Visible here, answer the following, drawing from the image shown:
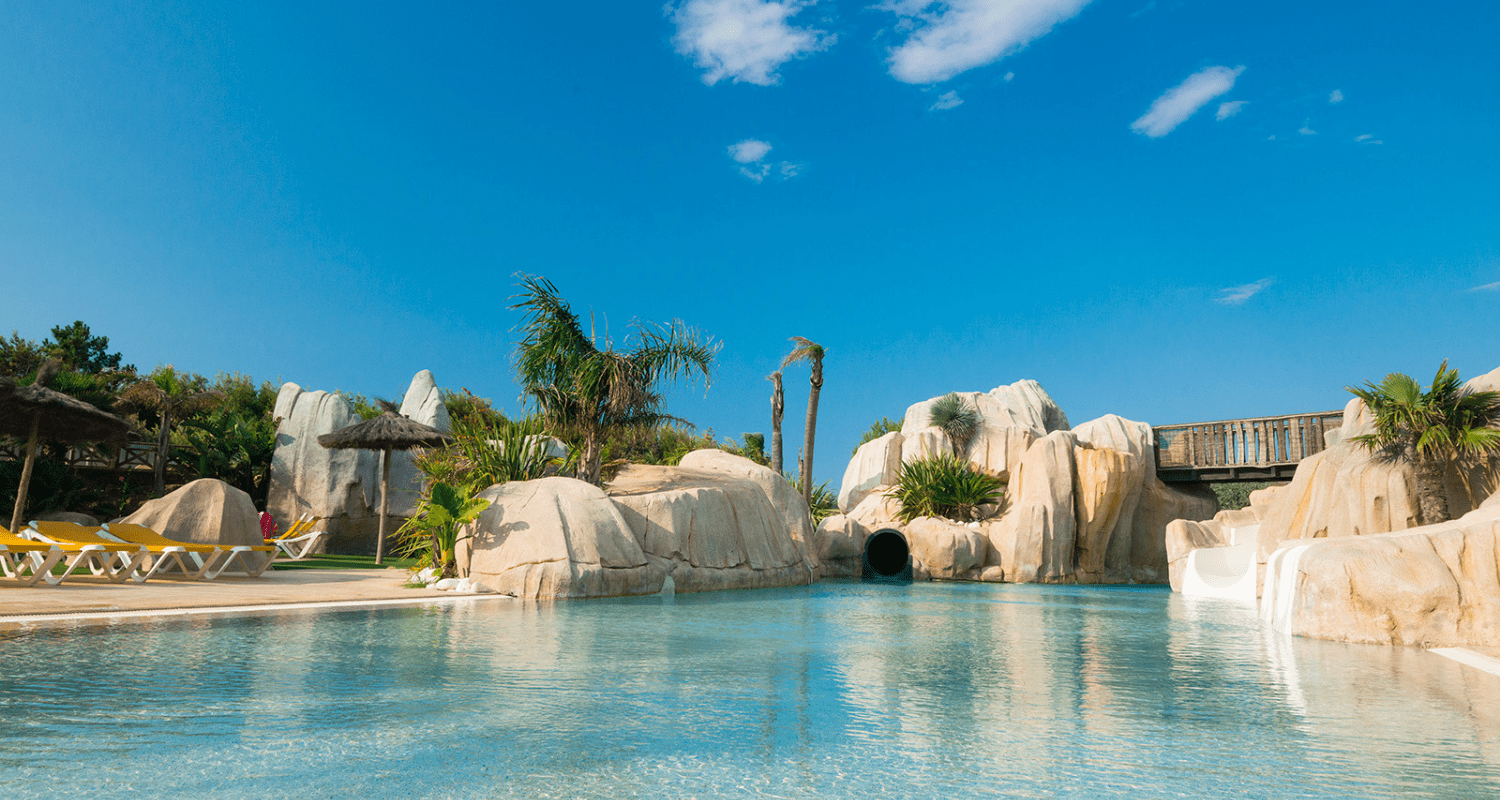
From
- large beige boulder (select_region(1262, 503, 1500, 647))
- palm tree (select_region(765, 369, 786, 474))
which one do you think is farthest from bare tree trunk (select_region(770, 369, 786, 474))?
large beige boulder (select_region(1262, 503, 1500, 647))

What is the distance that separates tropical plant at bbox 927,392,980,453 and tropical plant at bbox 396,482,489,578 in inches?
739

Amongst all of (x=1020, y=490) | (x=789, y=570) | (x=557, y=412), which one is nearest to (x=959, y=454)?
(x=1020, y=490)

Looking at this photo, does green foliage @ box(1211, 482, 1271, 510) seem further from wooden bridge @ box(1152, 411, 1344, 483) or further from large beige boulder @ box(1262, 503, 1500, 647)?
large beige boulder @ box(1262, 503, 1500, 647)

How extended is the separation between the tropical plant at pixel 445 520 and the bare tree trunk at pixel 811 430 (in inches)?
545

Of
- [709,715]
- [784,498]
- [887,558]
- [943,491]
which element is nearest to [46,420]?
[784,498]

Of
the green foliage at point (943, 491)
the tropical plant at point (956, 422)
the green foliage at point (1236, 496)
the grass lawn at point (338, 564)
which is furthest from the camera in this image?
the green foliage at point (1236, 496)

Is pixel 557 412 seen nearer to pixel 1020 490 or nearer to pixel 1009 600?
pixel 1009 600

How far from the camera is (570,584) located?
10539mm

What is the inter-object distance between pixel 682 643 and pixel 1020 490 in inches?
700

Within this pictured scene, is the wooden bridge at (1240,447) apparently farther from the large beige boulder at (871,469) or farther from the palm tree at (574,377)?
the palm tree at (574,377)

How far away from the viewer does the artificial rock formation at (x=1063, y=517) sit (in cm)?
2122

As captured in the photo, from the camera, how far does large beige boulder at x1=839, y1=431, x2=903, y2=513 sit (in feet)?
93.9

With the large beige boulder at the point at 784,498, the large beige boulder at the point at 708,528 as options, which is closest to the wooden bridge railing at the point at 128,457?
the large beige boulder at the point at 708,528

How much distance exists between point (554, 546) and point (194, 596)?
3784mm
